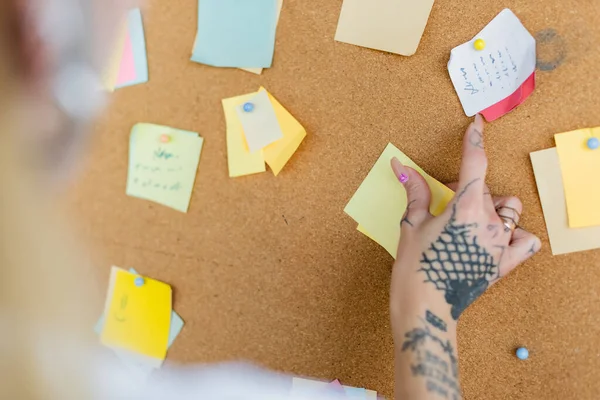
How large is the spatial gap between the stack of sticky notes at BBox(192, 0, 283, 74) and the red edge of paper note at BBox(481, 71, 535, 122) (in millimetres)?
311

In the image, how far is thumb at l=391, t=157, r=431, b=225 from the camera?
599 mm

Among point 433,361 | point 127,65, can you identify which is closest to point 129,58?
point 127,65

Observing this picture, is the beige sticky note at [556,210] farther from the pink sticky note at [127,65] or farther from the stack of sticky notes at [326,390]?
the pink sticky note at [127,65]

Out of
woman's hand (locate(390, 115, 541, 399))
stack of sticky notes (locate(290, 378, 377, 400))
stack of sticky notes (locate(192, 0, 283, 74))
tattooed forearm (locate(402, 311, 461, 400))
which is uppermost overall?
stack of sticky notes (locate(192, 0, 283, 74))

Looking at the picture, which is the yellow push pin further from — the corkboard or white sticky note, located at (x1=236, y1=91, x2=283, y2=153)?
white sticky note, located at (x1=236, y1=91, x2=283, y2=153)

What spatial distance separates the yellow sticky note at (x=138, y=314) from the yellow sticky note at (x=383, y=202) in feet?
1.09

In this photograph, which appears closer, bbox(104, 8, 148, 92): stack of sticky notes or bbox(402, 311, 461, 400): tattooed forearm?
bbox(402, 311, 461, 400): tattooed forearm

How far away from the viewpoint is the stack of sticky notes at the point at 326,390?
2.23 ft

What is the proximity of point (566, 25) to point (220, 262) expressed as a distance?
570mm

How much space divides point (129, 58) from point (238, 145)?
0.75 feet

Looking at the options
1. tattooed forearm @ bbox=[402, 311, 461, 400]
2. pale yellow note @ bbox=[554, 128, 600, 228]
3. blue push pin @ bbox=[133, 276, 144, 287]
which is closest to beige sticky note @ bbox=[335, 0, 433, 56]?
pale yellow note @ bbox=[554, 128, 600, 228]

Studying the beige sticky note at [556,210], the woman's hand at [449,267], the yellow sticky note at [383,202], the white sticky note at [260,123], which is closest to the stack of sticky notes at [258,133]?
the white sticky note at [260,123]

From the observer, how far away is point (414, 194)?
2.00 feet

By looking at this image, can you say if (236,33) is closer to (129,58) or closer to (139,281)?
(129,58)
